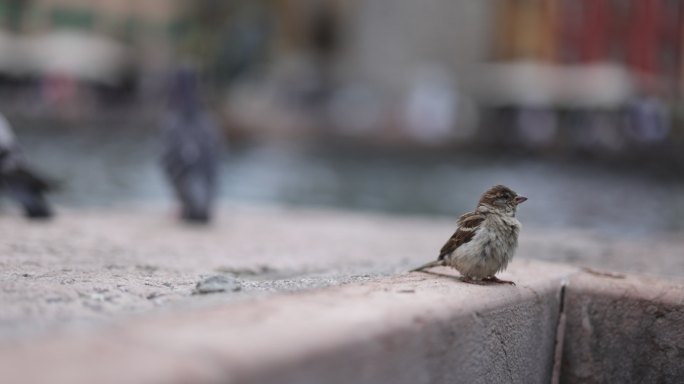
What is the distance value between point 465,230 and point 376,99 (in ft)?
87.8

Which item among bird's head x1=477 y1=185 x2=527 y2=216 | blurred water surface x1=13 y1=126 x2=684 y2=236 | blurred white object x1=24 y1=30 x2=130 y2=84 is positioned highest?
blurred white object x1=24 y1=30 x2=130 y2=84

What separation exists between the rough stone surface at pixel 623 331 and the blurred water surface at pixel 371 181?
4237mm

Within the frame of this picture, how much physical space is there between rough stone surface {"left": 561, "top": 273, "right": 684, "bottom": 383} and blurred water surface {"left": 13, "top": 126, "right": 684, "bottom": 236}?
4237mm

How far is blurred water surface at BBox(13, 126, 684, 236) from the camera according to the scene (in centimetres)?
956

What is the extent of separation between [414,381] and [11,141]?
4508 mm

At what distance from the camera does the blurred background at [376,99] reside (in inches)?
496

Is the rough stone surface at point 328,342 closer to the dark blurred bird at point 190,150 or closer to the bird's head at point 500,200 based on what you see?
the bird's head at point 500,200

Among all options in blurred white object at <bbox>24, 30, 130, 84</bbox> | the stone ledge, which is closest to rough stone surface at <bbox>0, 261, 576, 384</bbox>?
the stone ledge

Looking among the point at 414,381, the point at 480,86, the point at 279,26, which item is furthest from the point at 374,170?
the point at 279,26

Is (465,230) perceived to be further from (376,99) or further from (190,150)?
(376,99)

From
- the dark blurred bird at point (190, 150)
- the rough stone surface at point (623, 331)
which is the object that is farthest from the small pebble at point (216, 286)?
the dark blurred bird at point (190, 150)

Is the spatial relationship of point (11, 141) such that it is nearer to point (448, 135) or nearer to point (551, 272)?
point (551, 272)

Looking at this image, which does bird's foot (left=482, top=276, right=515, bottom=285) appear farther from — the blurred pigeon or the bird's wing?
the blurred pigeon

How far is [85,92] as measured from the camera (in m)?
26.7
